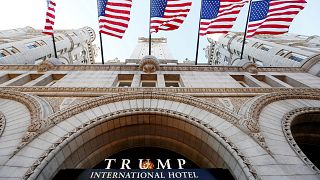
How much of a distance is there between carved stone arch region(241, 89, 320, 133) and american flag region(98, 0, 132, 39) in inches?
374

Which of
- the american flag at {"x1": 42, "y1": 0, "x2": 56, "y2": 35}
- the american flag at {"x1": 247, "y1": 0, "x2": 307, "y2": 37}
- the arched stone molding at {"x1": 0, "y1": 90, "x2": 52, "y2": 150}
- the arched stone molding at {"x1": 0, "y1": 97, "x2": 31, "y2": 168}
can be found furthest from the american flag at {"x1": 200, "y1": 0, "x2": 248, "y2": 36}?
the arched stone molding at {"x1": 0, "y1": 97, "x2": 31, "y2": 168}

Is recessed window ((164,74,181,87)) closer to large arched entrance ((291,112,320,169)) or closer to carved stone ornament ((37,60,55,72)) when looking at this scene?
large arched entrance ((291,112,320,169))

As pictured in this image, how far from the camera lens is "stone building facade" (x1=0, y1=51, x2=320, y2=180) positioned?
8258 millimetres

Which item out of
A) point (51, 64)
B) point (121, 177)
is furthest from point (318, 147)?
point (51, 64)

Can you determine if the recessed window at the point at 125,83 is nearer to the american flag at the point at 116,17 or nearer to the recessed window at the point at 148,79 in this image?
the recessed window at the point at 148,79

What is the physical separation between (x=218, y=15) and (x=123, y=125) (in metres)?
10.3

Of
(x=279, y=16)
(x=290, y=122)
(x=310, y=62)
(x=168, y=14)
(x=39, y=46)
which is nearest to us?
(x=290, y=122)

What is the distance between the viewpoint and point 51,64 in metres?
17.1

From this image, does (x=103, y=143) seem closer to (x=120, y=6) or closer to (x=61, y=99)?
(x=61, y=99)

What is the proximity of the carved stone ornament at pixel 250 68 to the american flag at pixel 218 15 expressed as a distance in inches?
137

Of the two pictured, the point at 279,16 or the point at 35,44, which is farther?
the point at 35,44

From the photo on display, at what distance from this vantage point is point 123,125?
10.9 m

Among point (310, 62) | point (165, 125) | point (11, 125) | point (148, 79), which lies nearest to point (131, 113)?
point (165, 125)

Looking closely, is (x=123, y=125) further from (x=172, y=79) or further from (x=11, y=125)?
(x=172, y=79)
